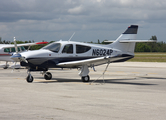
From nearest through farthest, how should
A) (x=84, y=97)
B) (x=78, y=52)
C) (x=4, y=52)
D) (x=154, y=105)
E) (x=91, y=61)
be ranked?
(x=154, y=105) → (x=84, y=97) → (x=91, y=61) → (x=78, y=52) → (x=4, y=52)

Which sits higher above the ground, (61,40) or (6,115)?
(61,40)

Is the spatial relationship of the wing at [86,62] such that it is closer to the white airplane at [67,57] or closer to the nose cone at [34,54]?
the white airplane at [67,57]

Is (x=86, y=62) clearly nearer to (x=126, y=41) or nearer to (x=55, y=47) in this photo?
(x=55, y=47)

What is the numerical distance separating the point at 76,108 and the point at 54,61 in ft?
25.5

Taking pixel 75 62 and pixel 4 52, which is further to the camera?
pixel 4 52

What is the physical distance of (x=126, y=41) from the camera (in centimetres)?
1797

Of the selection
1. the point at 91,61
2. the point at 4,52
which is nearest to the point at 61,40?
the point at 91,61

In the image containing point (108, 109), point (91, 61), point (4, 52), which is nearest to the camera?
point (108, 109)

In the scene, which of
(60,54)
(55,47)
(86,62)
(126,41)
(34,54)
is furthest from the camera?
(126,41)

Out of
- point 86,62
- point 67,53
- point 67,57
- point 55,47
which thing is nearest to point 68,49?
point 67,53

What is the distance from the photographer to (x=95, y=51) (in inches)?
648

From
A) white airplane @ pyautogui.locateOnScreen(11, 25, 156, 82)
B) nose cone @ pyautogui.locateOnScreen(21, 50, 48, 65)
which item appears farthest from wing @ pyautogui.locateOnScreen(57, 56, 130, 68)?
nose cone @ pyautogui.locateOnScreen(21, 50, 48, 65)

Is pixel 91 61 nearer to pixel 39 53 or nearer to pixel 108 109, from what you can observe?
pixel 39 53

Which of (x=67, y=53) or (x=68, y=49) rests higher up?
(x=68, y=49)
